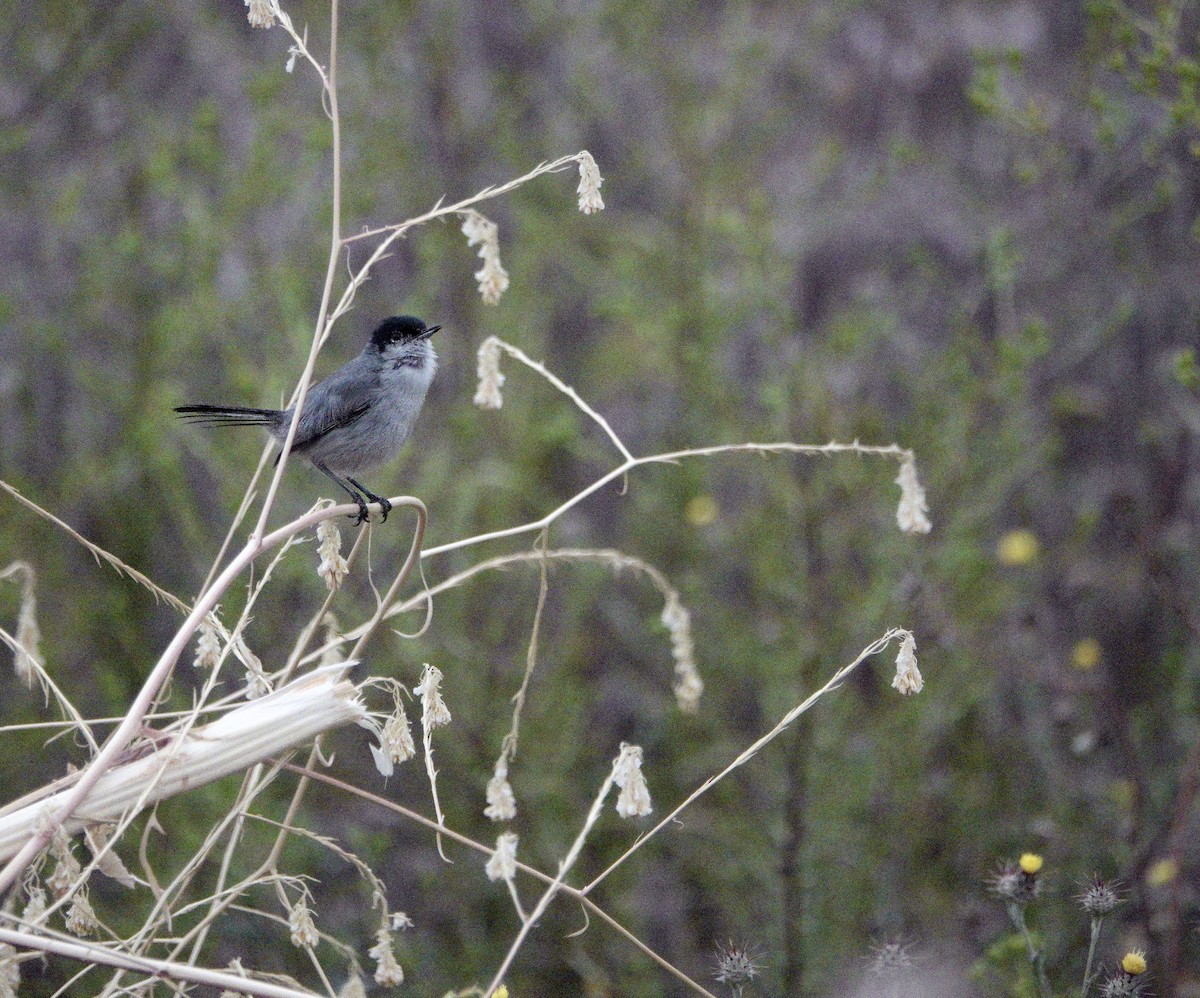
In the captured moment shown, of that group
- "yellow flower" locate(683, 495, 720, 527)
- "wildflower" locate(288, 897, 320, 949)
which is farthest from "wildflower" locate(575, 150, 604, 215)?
"yellow flower" locate(683, 495, 720, 527)

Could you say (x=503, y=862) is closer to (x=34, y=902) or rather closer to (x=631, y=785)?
(x=631, y=785)

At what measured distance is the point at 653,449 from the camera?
594 cm

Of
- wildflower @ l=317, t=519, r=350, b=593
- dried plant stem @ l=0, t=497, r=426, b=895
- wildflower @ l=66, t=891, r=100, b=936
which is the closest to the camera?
dried plant stem @ l=0, t=497, r=426, b=895

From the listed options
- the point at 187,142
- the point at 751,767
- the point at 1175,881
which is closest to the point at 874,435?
the point at 751,767

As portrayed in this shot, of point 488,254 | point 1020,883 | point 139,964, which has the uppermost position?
point 488,254

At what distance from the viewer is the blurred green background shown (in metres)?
4.77

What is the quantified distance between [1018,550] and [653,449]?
166cm

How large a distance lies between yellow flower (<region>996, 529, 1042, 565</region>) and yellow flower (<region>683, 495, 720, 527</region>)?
1.27 metres

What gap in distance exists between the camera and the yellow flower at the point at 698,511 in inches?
211

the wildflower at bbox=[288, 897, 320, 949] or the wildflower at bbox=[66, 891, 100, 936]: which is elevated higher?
the wildflower at bbox=[66, 891, 100, 936]

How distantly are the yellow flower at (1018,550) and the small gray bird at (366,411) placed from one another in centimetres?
293

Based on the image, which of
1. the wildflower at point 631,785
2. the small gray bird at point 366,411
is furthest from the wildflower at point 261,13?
the small gray bird at point 366,411

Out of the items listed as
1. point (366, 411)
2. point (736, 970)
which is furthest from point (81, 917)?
point (366, 411)

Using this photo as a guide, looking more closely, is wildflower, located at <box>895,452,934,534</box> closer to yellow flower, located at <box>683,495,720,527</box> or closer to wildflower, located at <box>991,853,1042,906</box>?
wildflower, located at <box>991,853,1042,906</box>
